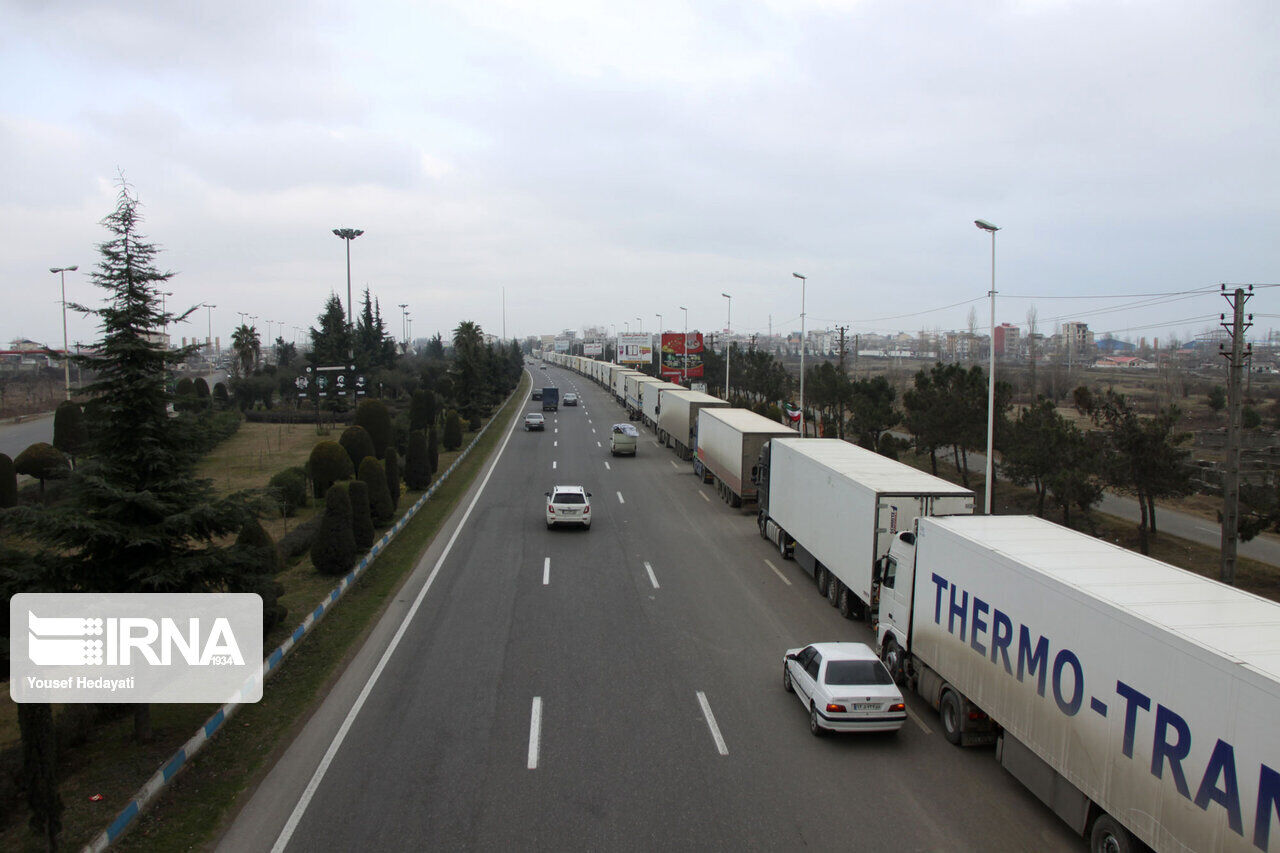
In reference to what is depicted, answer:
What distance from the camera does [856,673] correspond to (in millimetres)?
12297

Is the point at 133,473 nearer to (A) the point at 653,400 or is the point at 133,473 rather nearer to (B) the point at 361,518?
(B) the point at 361,518

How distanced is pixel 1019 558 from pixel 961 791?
3253 millimetres

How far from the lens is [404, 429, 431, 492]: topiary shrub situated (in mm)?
34531

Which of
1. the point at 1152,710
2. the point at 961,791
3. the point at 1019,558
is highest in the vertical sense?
the point at 1019,558

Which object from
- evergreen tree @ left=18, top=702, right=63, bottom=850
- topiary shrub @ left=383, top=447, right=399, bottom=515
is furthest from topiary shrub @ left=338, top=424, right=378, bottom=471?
evergreen tree @ left=18, top=702, right=63, bottom=850

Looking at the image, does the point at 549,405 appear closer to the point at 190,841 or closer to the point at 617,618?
the point at 617,618

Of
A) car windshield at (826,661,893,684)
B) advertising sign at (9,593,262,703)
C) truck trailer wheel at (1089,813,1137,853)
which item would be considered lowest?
truck trailer wheel at (1089,813,1137,853)

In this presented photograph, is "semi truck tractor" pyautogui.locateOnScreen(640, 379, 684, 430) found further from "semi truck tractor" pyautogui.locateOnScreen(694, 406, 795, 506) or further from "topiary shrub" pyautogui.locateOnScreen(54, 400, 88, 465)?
"topiary shrub" pyautogui.locateOnScreen(54, 400, 88, 465)

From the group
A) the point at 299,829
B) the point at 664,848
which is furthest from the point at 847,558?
the point at 299,829

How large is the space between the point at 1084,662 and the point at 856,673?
4053 millimetres

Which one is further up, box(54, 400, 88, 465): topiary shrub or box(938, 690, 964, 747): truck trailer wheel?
box(54, 400, 88, 465): topiary shrub

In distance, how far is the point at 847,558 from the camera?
1717 centimetres

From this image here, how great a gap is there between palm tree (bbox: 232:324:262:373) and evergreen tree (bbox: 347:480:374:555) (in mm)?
68602

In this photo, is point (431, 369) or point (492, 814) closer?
point (492, 814)
